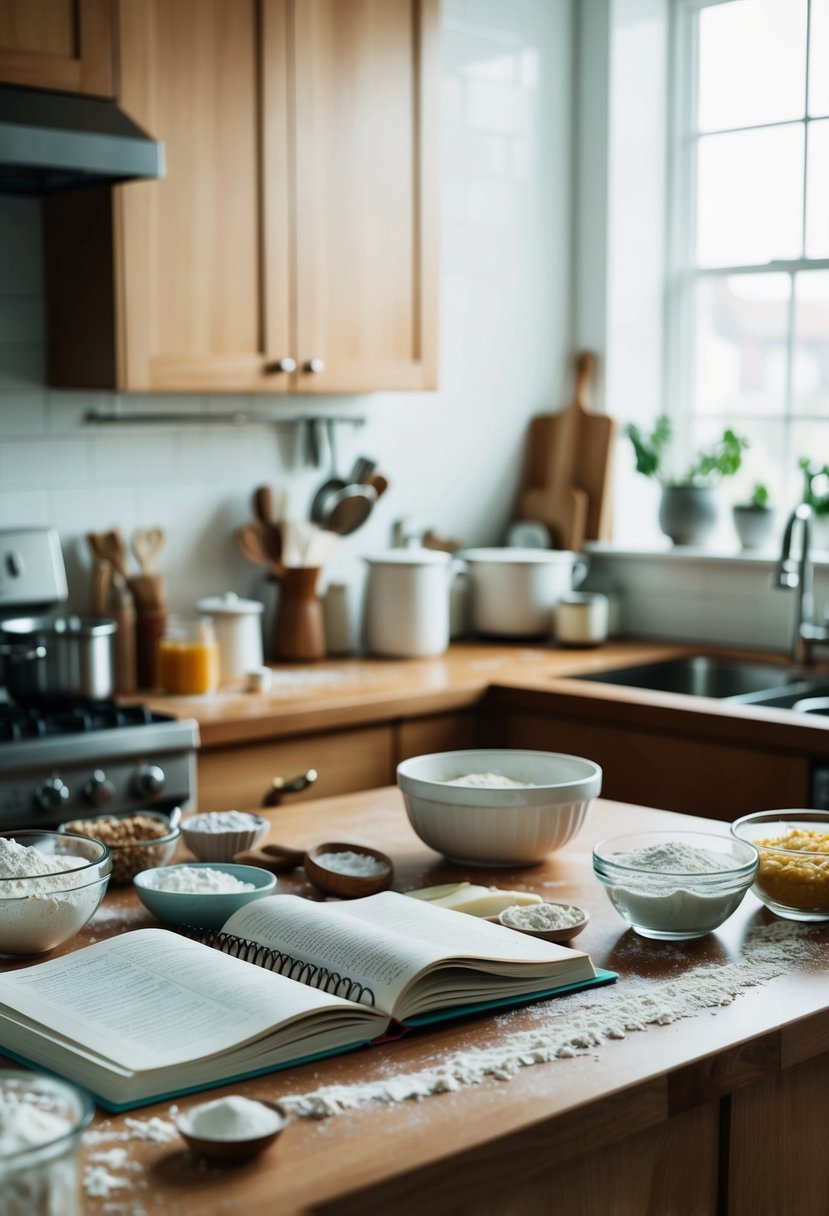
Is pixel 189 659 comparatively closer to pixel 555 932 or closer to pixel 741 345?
pixel 555 932

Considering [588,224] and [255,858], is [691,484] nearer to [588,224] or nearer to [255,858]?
[588,224]

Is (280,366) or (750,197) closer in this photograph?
(280,366)

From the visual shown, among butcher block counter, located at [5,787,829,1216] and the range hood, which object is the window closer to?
the range hood

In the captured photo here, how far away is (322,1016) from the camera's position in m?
1.37

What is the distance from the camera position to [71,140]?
2883 millimetres

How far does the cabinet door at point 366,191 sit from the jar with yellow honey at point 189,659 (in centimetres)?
65

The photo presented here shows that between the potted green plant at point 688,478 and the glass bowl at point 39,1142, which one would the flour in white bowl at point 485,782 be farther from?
the potted green plant at point 688,478

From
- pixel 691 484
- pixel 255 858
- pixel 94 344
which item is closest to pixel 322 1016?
pixel 255 858

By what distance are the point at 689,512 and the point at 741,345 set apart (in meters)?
0.55

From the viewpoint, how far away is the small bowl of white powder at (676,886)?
1648 mm

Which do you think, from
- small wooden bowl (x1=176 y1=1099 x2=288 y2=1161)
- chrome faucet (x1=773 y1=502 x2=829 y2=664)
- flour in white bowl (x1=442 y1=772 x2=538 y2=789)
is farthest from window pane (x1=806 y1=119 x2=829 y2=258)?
small wooden bowl (x1=176 y1=1099 x2=288 y2=1161)

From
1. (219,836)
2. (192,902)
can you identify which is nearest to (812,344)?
(219,836)

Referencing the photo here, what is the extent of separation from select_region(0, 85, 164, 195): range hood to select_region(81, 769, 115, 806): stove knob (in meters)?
1.19

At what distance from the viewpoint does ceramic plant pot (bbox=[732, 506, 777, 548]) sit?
4.09 metres
